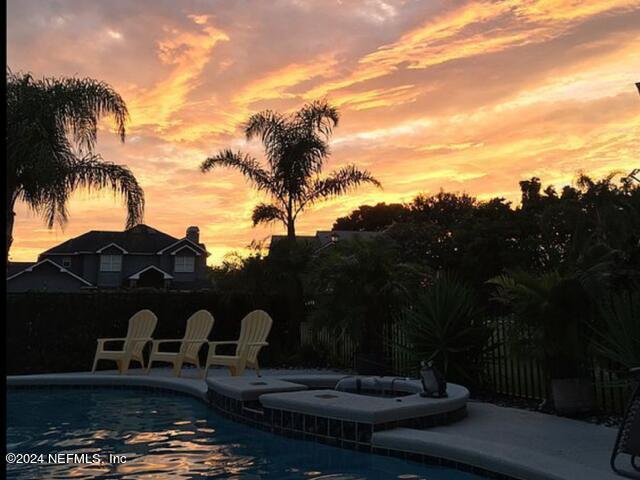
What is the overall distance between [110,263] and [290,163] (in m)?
26.8

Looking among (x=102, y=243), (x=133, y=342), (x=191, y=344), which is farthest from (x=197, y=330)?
(x=102, y=243)

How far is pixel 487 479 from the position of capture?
4477mm

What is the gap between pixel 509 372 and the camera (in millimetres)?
8617

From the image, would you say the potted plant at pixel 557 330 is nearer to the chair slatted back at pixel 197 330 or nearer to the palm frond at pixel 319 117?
the chair slatted back at pixel 197 330

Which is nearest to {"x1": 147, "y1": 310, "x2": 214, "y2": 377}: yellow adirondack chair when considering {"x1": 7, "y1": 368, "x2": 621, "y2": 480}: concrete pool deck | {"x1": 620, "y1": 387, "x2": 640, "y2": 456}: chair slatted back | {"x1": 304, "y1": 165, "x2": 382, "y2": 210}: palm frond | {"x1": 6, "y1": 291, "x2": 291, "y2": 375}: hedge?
{"x1": 6, "y1": 291, "x2": 291, "y2": 375}: hedge

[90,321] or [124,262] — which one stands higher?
[124,262]

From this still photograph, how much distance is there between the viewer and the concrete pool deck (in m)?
4.18

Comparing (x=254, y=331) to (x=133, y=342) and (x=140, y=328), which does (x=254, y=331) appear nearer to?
(x=133, y=342)

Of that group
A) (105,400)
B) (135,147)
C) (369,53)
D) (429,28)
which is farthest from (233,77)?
(105,400)

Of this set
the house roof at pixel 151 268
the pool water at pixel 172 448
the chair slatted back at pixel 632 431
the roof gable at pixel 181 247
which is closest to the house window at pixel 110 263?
the house roof at pixel 151 268

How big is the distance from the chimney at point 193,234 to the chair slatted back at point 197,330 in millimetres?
32813

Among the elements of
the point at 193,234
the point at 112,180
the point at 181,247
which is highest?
the point at 193,234

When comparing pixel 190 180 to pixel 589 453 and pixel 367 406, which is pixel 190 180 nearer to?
pixel 367 406

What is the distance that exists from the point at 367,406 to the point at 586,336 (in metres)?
2.33
